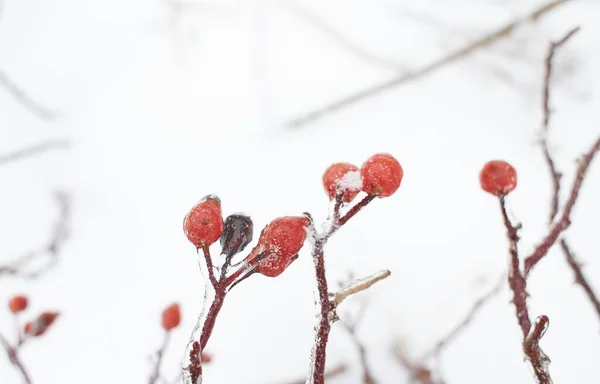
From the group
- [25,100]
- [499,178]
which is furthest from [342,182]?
[25,100]

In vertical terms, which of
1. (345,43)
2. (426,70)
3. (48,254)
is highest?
(345,43)

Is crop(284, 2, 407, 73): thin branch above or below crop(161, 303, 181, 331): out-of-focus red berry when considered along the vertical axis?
above

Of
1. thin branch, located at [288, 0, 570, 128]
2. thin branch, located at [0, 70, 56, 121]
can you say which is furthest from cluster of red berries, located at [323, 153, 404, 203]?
thin branch, located at [0, 70, 56, 121]

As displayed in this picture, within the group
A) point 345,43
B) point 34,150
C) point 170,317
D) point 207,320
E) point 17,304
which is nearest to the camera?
point 207,320

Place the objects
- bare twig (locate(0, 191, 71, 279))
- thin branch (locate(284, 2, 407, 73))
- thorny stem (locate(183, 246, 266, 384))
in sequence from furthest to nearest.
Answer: thin branch (locate(284, 2, 407, 73)) < bare twig (locate(0, 191, 71, 279)) < thorny stem (locate(183, 246, 266, 384))

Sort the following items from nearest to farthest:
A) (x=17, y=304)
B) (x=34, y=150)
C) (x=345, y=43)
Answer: (x=17, y=304) → (x=34, y=150) → (x=345, y=43)

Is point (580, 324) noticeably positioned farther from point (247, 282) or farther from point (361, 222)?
point (247, 282)

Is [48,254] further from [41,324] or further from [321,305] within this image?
[321,305]

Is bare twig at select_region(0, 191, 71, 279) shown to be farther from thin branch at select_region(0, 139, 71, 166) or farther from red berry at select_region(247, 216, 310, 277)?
red berry at select_region(247, 216, 310, 277)
